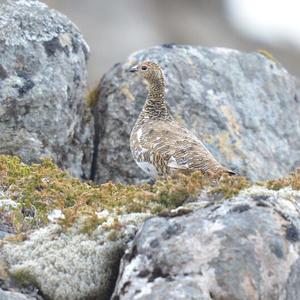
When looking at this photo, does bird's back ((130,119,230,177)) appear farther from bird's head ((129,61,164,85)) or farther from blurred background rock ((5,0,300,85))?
blurred background rock ((5,0,300,85))

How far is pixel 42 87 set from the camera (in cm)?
1144

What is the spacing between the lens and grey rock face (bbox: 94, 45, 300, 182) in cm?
1239

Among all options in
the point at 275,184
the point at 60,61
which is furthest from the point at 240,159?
the point at 275,184

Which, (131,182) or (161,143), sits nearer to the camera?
(161,143)

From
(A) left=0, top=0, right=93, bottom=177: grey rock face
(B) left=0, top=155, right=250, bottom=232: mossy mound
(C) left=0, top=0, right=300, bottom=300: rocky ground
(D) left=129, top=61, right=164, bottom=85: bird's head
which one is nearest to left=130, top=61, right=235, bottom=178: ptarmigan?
(D) left=129, top=61, right=164, bottom=85: bird's head

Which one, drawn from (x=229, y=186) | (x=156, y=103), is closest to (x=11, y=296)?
(x=229, y=186)

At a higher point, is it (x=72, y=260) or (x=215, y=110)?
(x=215, y=110)

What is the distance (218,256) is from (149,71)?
5959mm

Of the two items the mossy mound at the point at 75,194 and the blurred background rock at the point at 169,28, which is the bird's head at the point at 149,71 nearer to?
the mossy mound at the point at 75,194

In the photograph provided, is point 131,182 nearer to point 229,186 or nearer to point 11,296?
point 229,186

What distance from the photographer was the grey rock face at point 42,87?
11.2 meters

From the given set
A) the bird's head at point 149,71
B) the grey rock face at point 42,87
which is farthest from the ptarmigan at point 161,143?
the grey rock face at point 42,87

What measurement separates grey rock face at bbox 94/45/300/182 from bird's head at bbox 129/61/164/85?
659 mm

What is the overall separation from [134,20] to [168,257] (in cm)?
3020
